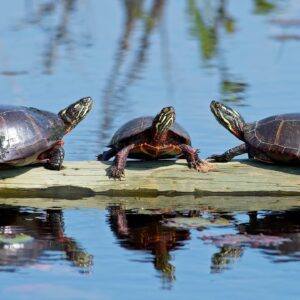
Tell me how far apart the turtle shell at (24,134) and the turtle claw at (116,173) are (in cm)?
56

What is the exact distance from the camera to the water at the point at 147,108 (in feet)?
27.9

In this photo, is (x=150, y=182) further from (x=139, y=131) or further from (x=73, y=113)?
(x=73, y=113)

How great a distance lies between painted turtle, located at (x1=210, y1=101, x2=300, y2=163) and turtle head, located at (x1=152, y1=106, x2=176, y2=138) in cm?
50

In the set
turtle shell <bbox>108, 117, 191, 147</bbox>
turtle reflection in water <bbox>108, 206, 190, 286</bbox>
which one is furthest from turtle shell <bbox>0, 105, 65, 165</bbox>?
turtle reflection in water <bbox>108, 206, 190, 286</bbox>

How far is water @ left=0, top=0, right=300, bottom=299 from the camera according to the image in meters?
8.50

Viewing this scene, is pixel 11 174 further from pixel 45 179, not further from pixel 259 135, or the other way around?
pixel 259 135

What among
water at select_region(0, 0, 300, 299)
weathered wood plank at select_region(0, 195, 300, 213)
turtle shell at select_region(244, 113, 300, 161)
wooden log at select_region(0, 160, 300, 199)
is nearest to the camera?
water at select_region(0, 0, 300, 299)

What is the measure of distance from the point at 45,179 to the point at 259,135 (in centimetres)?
176

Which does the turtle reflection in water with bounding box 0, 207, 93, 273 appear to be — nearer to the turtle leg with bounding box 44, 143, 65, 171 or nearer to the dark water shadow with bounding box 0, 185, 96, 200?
the dark water shadow with bounding box 0, 185, 96, 200

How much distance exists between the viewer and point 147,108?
13.6 meters

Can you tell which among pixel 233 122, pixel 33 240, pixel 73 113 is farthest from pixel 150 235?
pixel 73 113

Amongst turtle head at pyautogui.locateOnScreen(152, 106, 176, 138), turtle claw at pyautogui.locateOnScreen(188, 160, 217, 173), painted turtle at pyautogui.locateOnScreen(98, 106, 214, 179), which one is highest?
turtle head at pyautogui.locateOnScreen(152, 106, 176, 138)

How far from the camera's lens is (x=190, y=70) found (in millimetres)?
15703

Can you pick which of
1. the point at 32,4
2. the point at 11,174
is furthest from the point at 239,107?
the point at 32,4
